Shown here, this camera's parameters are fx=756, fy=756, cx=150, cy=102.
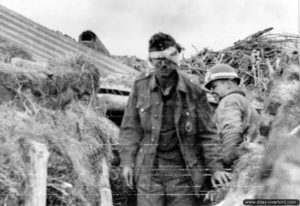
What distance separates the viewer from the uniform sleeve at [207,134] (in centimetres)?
660

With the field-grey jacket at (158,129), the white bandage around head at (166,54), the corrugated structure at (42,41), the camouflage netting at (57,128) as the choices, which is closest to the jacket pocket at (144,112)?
the field-grey jacket at (158,129)

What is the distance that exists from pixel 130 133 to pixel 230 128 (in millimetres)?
875

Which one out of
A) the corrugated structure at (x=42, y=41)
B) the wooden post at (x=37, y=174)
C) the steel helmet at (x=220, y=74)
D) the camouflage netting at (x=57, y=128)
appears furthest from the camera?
the corrugated structure at (x=42, y=41)

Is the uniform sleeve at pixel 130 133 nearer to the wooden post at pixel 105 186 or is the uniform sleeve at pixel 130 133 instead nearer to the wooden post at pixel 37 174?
the wooden post at pixel 105 186

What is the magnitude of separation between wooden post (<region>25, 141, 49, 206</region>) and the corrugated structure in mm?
3311

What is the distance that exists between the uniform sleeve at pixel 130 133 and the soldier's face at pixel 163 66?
319 millimetres

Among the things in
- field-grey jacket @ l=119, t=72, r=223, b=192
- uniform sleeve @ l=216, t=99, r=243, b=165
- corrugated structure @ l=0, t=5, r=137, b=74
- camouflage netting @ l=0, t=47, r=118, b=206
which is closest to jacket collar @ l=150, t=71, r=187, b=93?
field-grey jacket @ l=119, t=72, r=223, b=192

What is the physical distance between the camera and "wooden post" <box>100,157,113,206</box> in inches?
260

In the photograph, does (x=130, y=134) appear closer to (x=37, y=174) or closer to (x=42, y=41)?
(x=37, y=174)

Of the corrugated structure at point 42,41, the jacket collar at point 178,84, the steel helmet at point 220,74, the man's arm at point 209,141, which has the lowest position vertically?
the man's arm at point 209,141

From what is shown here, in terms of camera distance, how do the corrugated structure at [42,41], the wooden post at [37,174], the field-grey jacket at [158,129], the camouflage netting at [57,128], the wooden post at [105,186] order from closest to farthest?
the wooden post at [37,174] → the camouflage netting at [57,128] → the field-grey jacket at [158,129] → the wooden post at [105,186] → the corrugated structure at [42,41]

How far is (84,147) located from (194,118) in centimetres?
107

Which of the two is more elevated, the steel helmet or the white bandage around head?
the white bandage around head

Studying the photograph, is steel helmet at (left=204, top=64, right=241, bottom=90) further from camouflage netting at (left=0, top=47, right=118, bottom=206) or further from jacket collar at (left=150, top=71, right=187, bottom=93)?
camouflage netting at (left=0, top=47, right=118, bottom=206)
